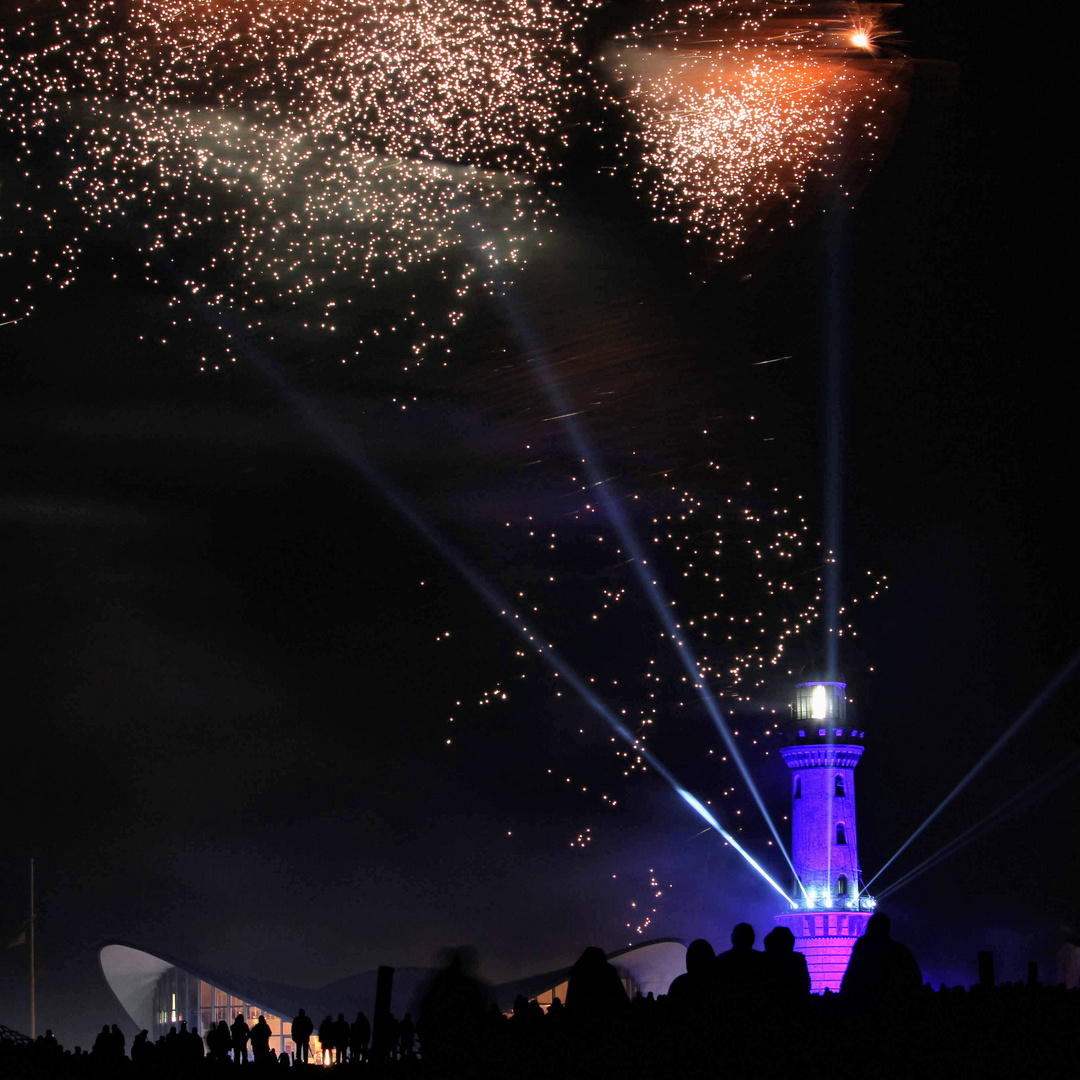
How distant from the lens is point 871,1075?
735 centimetres

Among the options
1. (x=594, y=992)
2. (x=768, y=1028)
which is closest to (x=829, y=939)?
(x=594, y=992)

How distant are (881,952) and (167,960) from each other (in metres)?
36.7

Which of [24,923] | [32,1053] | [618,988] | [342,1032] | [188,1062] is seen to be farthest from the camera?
[24,923]

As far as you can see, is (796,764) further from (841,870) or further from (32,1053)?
(32,1053)

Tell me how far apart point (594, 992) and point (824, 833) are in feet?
125

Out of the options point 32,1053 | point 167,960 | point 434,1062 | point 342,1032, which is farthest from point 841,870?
point 434,1062

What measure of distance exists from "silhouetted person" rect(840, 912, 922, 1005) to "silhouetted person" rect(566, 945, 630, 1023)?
3.73ft

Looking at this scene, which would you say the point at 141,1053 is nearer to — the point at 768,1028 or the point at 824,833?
the point at 768,1028

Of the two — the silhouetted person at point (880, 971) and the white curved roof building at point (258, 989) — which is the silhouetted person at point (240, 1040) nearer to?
the silhouetted person at point (880, 971)

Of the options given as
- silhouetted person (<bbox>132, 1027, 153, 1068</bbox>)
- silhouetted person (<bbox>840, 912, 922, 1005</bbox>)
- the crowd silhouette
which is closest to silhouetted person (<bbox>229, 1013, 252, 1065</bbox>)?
silhouetted person (<bbox>132, 1027, 153, 1068</bbox>)

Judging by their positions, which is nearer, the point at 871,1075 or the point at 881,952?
the point at 871,1075

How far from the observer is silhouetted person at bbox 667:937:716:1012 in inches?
315

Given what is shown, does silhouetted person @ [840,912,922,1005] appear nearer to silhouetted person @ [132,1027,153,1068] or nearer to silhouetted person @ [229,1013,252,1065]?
silhouetted person @ [132,1027,153,1068]

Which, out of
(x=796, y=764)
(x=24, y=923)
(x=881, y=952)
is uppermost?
(x=796, y=764)
